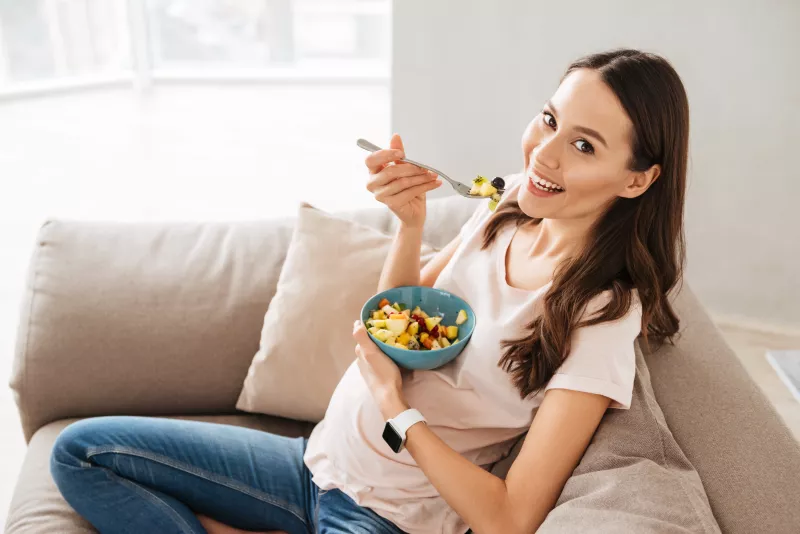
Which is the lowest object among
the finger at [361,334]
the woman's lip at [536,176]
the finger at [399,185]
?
the finger at [361,334]

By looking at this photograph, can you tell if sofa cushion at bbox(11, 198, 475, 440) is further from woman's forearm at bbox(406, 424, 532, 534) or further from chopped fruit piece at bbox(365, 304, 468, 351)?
woman's forearm at bbox(406, 424, 532, 534)

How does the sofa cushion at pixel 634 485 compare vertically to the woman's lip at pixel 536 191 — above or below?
below

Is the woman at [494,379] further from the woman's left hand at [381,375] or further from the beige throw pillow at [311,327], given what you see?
the beige throw pillow at [311,327]

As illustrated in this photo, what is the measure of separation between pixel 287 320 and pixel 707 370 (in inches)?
34.1

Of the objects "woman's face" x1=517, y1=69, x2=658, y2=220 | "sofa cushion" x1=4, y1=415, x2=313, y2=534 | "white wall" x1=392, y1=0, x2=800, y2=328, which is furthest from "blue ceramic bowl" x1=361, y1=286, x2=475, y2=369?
"white wall" x1=392, y1=0, x2=800, y2=328

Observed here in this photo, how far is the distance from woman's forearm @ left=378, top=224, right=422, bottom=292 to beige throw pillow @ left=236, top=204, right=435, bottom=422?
0.13 m

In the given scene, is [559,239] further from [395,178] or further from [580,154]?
[395,178]

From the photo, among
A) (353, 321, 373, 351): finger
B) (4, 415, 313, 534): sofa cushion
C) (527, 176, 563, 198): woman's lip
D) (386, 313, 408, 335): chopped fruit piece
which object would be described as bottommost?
(4, 415, 313, 534): sofa cushion

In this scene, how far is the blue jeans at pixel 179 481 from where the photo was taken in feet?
4.38

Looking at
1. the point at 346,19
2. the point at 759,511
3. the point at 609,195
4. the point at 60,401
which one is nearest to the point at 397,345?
the point at 609,195

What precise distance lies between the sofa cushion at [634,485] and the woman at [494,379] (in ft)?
0.12

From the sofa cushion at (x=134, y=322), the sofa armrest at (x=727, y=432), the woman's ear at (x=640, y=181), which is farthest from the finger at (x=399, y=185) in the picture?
the sofa armrest at (x=727, y=432)

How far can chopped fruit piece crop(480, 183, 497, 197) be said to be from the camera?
1.36 m

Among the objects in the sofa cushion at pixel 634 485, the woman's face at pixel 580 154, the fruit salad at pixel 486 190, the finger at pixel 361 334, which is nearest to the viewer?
the sofa cushion at pixel 634 485
